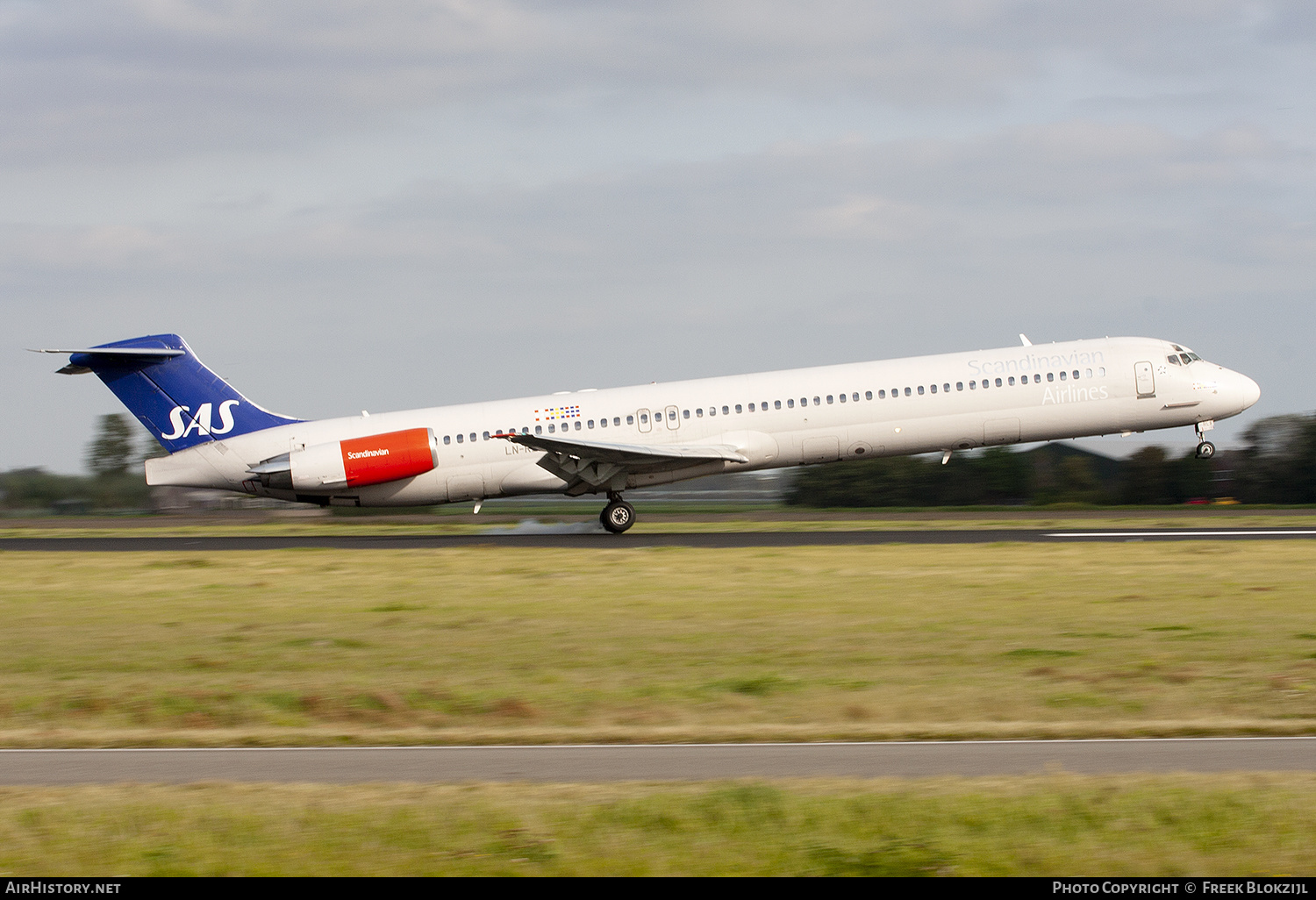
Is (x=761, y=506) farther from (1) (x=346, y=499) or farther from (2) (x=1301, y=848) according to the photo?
(2) (x=1301, y=848)

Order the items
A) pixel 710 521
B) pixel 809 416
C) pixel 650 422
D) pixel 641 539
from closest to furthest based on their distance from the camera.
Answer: pixel 641 539 → pixel 809 416 → pixel 650 422 → pixel 710 521

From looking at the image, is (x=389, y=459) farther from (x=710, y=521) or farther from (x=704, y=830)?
(x=704, y=830)

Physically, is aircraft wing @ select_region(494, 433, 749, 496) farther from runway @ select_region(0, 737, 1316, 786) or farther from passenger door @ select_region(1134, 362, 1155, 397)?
runway @ select_region(0, 737, 1316, 786)

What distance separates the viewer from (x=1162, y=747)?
10422mm

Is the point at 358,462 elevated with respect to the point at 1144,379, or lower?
lower

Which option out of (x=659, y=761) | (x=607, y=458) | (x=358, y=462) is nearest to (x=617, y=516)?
(x=607, y=458)

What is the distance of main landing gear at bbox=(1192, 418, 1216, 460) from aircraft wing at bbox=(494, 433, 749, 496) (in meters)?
11.0

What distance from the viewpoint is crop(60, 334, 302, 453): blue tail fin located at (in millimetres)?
31156

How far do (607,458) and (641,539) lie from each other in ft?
7.04

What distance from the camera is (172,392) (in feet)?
103

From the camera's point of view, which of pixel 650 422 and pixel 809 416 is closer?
pixel 809 416

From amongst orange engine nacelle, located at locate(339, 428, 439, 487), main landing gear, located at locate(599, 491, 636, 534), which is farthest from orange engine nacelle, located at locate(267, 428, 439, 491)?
main landing gear, located at locate(599, 491, 636, 534)

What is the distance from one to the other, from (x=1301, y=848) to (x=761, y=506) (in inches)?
1853
